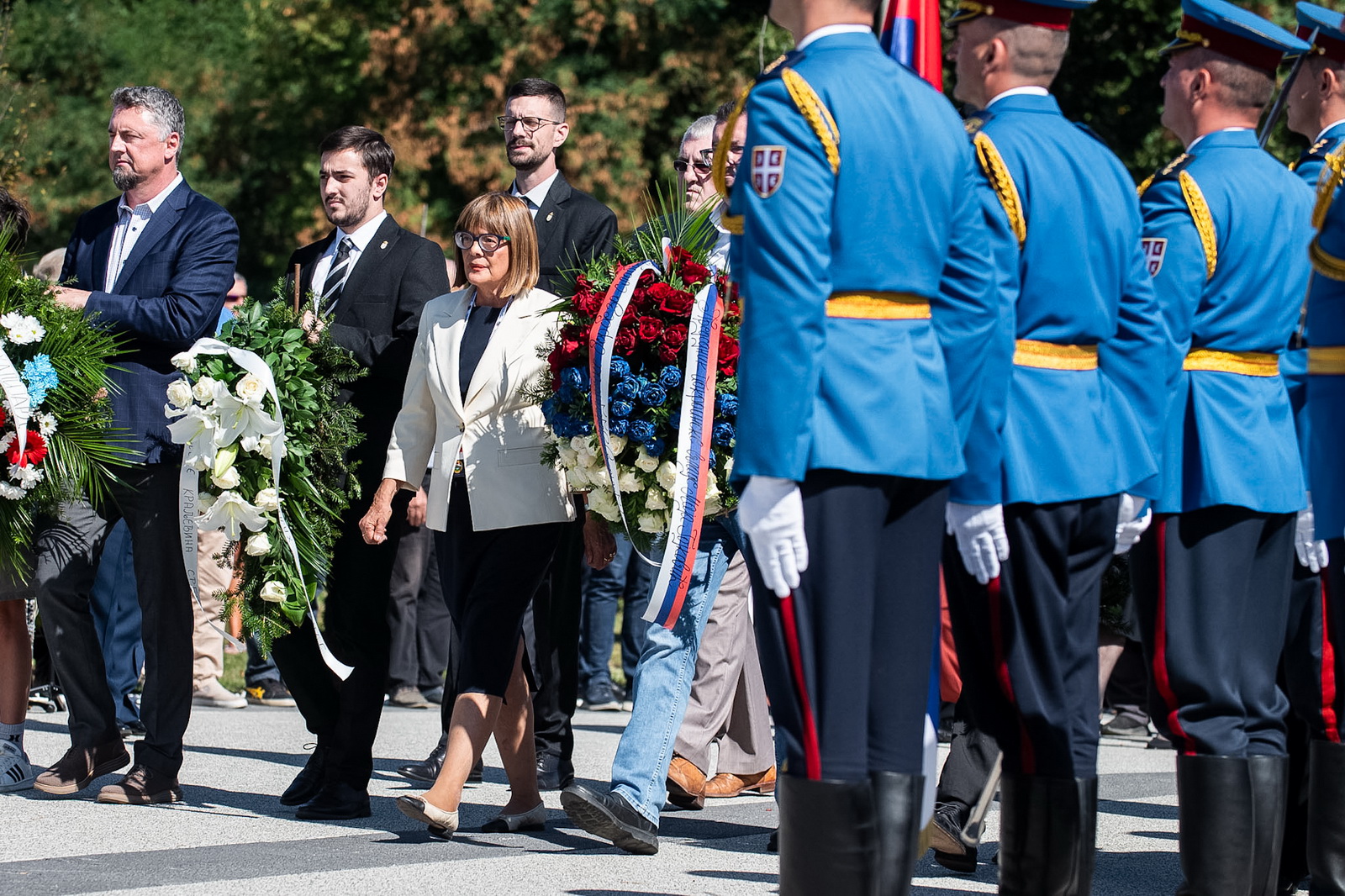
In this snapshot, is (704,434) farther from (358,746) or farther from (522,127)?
(522,127)

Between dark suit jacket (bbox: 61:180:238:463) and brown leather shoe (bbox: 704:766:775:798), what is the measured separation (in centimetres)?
239

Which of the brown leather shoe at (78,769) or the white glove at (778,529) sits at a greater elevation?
the white glove at (778,529)

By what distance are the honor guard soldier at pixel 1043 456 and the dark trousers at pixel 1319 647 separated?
32.1 inches

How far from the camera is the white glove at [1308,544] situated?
4.98 metres

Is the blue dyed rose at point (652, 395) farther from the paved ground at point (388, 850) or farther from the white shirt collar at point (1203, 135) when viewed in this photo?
the white shirt collar at point (1203, 135)

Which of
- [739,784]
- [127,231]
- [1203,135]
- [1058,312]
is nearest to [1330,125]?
[1203,135]

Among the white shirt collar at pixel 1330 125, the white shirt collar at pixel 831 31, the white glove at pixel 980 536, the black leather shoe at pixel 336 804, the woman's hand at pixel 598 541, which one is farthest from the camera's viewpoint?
the black leather shoe at pixel 336 804

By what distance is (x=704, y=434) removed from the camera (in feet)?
17.7

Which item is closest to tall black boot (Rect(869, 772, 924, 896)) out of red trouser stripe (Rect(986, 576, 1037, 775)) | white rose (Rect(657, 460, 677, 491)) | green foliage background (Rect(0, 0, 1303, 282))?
red trouser stripe (Rect(986, 576, 1037, 775))

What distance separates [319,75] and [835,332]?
26190 mm

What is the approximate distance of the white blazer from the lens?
5777mm

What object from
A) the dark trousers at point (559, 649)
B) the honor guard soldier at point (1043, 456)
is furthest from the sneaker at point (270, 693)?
the honor guard soldier at point (1043, 456)

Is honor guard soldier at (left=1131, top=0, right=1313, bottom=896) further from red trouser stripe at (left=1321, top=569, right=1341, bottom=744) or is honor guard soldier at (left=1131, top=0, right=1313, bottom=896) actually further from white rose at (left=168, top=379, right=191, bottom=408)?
white rose at (left=168, top=379, right=191, bottom=408)

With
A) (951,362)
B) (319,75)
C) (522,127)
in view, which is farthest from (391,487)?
(319,75)
